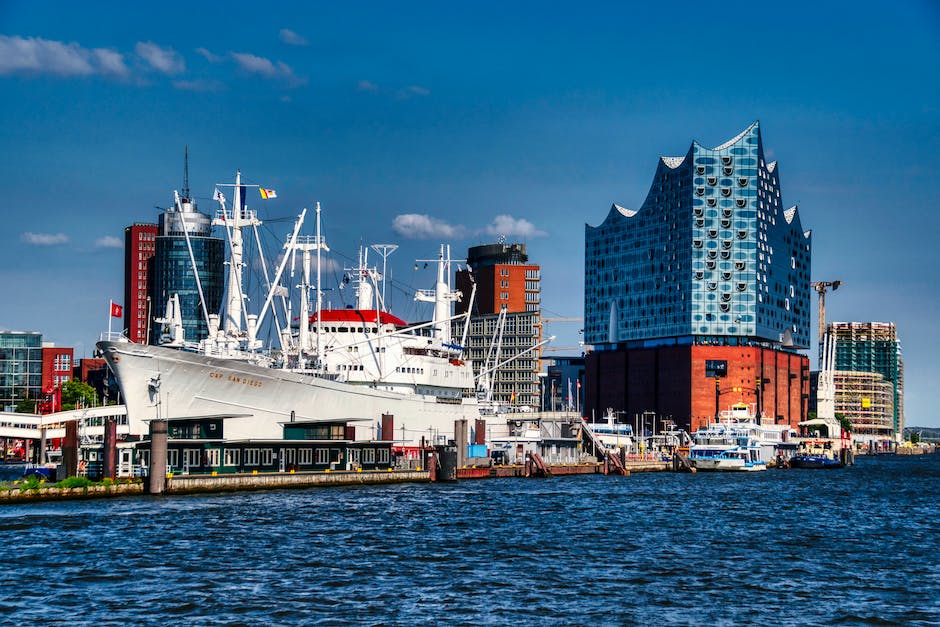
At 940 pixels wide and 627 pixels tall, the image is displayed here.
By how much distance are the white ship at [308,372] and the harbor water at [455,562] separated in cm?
2471

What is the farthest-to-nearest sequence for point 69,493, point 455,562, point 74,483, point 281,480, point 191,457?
point 281,480 < point 191,457 < point 74,483 < point 69,493 < point 455,562

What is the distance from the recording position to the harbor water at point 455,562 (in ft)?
152

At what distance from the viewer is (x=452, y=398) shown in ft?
496

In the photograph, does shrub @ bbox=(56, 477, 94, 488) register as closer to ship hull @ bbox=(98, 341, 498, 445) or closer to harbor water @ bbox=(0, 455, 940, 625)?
harbor water @ bbox=(0, 455, 940, 625)

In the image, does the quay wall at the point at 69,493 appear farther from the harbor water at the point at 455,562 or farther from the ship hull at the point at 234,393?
the ship hull at the point at 234,393

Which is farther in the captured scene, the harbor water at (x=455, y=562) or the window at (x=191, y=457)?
the window at (x=191, y=457)

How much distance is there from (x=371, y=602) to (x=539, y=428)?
120698mm

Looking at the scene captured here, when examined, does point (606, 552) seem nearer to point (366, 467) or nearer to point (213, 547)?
point (213, 547)

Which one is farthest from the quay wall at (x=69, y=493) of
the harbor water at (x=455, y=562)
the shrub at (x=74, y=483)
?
the harbor water at (x=455, y=562)

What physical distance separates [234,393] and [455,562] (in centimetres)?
6375

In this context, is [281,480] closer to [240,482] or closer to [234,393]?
[240,482]

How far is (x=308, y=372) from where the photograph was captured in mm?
131625

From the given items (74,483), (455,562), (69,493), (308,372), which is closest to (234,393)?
(308,372)

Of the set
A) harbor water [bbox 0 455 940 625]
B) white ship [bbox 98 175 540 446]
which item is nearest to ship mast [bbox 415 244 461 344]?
white ship [bbox 98 175 540 446]
